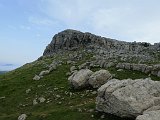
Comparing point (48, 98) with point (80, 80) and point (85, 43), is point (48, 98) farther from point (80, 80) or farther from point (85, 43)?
point (85, 43)

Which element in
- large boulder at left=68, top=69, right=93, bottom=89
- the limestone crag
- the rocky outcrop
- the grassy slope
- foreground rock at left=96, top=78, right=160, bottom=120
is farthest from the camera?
the limestone crag

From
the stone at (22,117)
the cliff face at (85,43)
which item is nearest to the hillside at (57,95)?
the stone at (22,117)

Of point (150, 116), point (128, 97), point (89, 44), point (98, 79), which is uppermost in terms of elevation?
point (89, 44)

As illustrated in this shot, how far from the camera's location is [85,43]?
149 meters

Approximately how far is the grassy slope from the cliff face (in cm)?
5816

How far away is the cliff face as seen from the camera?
5639 inches

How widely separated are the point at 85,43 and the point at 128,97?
10662 centimetres

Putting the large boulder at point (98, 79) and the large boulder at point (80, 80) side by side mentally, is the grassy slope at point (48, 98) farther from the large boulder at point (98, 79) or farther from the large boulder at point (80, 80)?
the large boulder at point (98, 79)

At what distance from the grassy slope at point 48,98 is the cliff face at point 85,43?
191ft

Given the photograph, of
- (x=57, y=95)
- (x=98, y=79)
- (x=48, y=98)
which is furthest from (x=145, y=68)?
(x=48, y=98)

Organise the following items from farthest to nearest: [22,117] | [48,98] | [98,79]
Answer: [98,79]
[48,98]
[22,117]

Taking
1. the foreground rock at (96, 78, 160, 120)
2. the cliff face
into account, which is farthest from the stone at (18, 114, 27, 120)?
the cliff face

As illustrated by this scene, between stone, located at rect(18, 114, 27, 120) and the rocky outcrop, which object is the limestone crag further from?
stone, located at rect(18, 114, 27, 120)

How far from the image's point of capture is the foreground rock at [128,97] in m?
42.3
